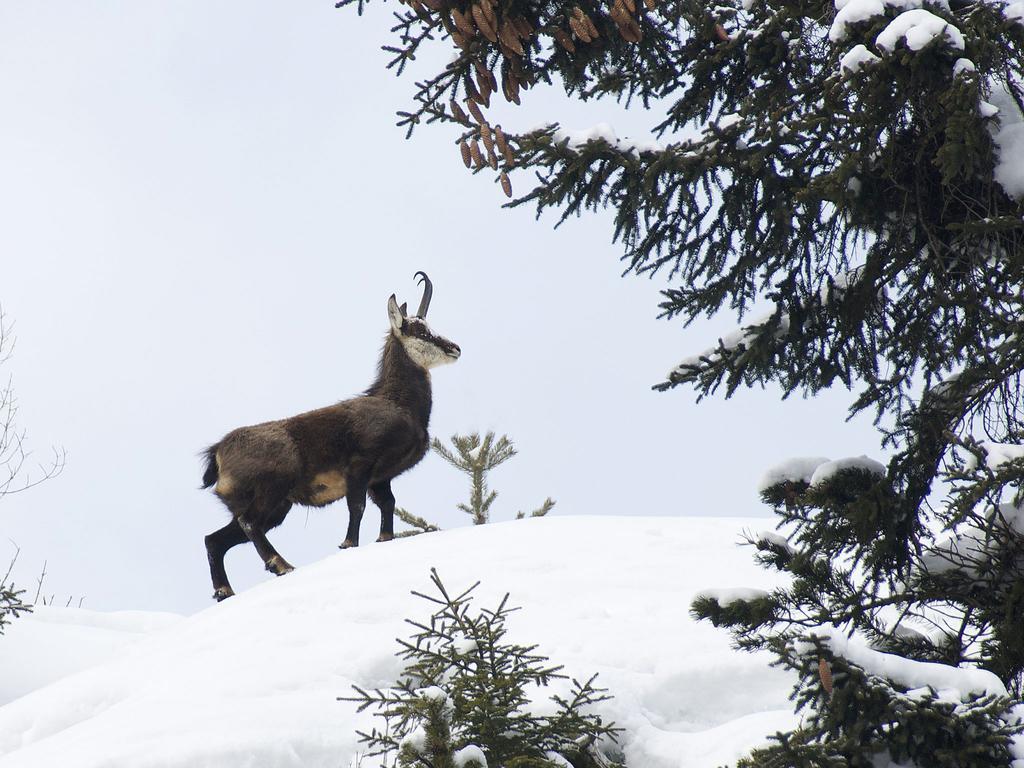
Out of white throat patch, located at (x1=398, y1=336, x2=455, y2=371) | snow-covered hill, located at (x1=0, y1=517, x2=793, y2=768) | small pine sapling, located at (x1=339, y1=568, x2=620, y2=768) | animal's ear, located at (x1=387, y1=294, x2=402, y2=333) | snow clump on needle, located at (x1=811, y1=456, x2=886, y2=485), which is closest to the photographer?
snow clump on needle, located at (x1=811, y1=456, x2=886, y2=485)

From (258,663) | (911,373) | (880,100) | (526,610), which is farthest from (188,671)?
(880,100)

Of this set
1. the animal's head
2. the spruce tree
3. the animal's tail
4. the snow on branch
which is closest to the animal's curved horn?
the animal's head

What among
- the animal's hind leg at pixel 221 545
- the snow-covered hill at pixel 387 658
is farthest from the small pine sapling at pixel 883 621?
the animal's hind leg at pixel 221 545

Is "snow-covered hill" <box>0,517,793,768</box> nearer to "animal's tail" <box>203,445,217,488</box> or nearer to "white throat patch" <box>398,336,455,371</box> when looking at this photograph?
"animal's tail" <box>203,445,217,488</box>

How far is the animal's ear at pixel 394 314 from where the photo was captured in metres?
11.0

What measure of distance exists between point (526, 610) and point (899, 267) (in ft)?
10.7

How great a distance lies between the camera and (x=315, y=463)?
9.91m

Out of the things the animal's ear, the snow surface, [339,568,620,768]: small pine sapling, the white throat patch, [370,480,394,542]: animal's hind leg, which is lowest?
[339,568,620,768]: small pine sapling

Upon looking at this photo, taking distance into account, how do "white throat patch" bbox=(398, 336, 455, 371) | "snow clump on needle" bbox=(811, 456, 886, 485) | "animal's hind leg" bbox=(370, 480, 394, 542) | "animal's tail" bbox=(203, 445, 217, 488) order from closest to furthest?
"snow clump on needle" bbox=(811, 456, 886, 485) → "animal's tail" bbox=(203, 445, 217, 488) → "animal's hind leg" bbox=(370, 480, 394, 542) → "white throat patch" bbox=(398, 336, 455, 371)

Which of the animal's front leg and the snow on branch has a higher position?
the animal's front leg

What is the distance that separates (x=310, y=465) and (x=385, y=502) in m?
0.91

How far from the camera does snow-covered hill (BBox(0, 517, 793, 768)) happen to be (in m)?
5.19

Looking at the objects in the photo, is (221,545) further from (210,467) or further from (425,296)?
(425,296)

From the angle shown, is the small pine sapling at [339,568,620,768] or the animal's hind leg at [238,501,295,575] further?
the animal's hind leg at [238,501,295,575]
